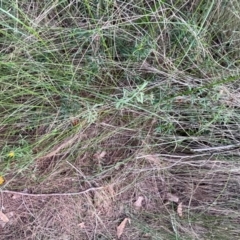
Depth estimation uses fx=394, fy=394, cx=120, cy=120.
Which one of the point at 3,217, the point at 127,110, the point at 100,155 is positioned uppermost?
the point at 127,110

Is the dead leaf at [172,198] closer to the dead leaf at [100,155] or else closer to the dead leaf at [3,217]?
the dead leaf at [100,155]

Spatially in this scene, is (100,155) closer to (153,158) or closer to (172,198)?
(153,158)

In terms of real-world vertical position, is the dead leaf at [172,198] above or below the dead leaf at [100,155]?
below

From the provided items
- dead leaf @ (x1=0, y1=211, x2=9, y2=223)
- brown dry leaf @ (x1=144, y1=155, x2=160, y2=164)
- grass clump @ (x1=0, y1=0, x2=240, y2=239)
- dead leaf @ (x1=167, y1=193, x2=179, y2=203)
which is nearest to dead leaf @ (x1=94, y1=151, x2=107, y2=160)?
grass clump @ (x1=0, y1=0, x2=240, y2=239)

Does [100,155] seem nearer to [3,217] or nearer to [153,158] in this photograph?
[153,158]

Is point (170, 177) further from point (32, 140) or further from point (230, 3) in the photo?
point (230, 3)

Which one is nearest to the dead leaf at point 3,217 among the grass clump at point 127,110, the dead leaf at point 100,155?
the grass clump at point 127,110

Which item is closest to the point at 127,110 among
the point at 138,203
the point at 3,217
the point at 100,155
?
the point at 100,155

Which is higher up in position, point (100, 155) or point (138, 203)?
point (100, 155)

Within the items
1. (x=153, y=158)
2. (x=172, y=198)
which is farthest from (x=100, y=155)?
(x=172, y=198)

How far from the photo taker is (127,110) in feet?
4.84

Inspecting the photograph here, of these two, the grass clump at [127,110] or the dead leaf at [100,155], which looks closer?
the grass clump at [127,110]

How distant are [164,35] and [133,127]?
36 centimetres

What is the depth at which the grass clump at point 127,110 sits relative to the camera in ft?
4.66
